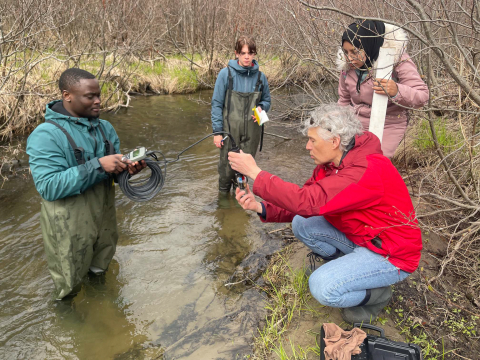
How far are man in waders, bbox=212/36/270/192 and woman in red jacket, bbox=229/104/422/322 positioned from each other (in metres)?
1.89

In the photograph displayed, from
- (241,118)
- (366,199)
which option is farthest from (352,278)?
(241,118)

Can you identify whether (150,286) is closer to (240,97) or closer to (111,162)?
(111,162)

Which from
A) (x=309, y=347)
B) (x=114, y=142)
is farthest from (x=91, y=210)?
(x=309, y=347)

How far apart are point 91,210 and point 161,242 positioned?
5.09ft

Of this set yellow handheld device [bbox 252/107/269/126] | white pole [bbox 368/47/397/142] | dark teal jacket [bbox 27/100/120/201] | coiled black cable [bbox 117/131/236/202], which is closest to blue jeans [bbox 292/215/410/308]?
white pole [bbox 368/47/397/142]

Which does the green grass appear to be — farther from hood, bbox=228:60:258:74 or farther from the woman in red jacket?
hood, bbox=228:60:258:74

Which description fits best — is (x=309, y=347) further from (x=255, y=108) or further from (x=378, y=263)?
(x=255, y=108)

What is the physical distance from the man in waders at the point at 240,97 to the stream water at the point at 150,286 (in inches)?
40.9

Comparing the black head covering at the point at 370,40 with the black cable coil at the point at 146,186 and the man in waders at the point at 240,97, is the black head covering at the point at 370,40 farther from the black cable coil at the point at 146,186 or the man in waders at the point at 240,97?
the black cable coil at the point at 146,186

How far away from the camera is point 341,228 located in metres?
2.72

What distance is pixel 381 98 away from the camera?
3061mm

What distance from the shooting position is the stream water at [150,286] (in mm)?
2811

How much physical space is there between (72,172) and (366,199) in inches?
79.2

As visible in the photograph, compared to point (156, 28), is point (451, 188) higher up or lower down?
lower down
